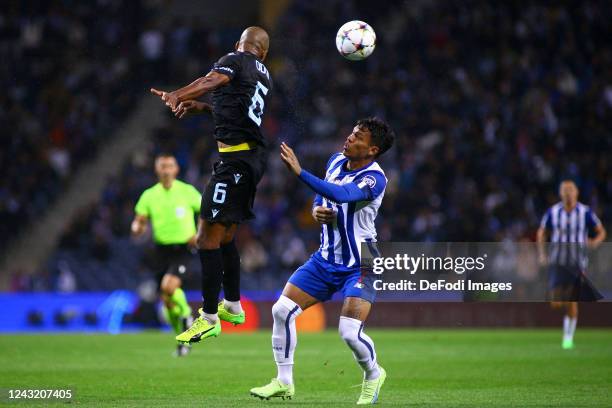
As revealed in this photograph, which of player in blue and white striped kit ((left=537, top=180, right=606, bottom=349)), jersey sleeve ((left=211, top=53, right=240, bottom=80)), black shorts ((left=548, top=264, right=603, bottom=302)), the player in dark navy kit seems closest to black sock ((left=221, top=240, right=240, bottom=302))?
the player in dark navy kit

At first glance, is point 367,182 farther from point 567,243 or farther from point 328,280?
point 567,243

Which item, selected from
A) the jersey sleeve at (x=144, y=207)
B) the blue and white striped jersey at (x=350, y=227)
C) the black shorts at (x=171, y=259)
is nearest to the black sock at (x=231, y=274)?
the blue and white striped jersey at (x=350, y=227)

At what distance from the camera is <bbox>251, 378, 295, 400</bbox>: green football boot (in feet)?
27.2

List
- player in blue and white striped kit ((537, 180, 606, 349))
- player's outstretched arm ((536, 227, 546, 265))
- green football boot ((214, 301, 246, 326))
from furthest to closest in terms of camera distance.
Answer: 1. player's outstretched arm ((536, 227, 546, 265))
2. player in blue and white striped kit ((537, 180, 606, 349))
3. green football boot ((214, 301, 246, 326))

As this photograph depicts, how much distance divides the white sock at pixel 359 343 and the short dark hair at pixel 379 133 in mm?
1389

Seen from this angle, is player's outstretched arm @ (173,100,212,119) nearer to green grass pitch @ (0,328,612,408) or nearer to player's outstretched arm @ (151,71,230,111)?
player's outstretched arm @ (151,71,230,111)

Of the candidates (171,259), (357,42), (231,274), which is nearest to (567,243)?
(171,259)

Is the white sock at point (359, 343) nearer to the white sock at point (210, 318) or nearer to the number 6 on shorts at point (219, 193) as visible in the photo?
the white sock at point (210, 318)

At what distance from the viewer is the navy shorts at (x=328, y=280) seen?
334 inches

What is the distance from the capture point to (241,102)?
28.4ft

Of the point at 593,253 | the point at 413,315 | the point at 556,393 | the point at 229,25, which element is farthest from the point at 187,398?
the point at 229,25

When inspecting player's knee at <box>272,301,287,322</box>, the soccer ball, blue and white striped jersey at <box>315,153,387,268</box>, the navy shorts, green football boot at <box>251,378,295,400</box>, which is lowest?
green football boot at <box>251,378,295,400</box>

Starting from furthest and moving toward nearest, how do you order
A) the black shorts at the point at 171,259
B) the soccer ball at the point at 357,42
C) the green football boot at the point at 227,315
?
the black shorts at the point at 171,259
the soccer ball at the point at 357,42
the green football boot at the point at 227,315

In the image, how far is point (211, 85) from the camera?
8172mm
